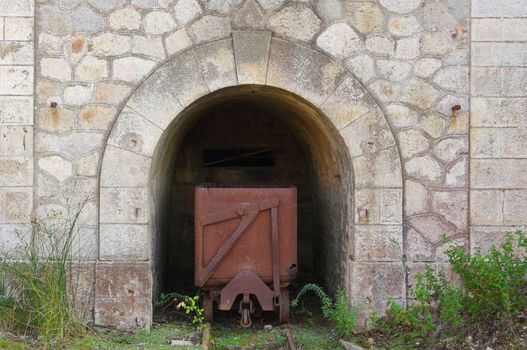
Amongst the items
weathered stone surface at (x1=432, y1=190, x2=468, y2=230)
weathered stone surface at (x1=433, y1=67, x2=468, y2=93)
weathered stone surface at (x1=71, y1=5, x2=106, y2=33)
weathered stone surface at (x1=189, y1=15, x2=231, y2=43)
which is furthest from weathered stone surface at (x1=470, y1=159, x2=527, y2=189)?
weathered stone surface at (x1=71, y1=5, x2=106, y2=33)

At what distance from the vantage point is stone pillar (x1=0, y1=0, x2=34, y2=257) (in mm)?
5824

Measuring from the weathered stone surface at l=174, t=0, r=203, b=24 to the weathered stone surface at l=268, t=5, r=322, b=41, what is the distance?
67 centimetres

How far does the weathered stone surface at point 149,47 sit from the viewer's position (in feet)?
19.3

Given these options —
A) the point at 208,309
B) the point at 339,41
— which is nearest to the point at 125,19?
the point at 339,41

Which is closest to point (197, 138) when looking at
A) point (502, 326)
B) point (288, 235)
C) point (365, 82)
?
point (288, 235)

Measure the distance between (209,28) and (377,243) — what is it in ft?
7.94

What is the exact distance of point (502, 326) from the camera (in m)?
5.03

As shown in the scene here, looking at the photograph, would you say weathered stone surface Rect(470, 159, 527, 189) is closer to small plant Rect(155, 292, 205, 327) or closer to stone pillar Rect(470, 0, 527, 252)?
stone pillar Rect(470, 0, 527, 252)

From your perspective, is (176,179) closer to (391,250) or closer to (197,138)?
(197,138)

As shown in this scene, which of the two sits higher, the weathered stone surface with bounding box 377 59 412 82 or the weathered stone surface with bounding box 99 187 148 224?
the weathered stone surface with bounding box 377 59 412 82

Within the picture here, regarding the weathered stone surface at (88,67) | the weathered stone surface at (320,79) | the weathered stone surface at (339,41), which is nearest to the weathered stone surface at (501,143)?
the weathered stone surface at (320,79)

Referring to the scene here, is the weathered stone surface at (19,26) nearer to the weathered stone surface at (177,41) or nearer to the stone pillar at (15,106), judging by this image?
the stone pillar at (15,106)

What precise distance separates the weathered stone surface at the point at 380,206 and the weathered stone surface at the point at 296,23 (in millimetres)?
1486

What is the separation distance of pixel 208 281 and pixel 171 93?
1832 millimetres
